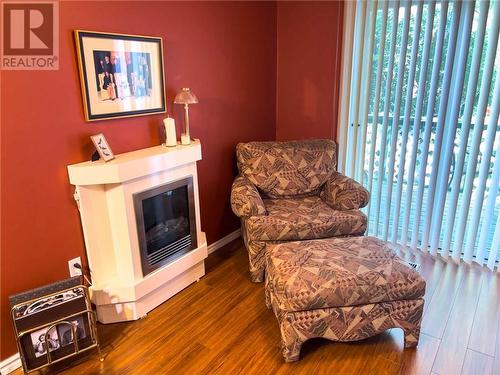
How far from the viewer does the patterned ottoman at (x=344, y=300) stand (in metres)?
1.78

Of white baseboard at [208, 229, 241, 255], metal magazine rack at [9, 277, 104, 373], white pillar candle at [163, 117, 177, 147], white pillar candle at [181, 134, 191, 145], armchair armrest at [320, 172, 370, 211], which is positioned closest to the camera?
metal magazine rack at [9, 277, 104, 373]

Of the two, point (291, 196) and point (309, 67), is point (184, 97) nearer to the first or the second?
point (291, 196)

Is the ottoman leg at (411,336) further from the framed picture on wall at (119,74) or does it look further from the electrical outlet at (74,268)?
the framed picture on wall at (119,74)

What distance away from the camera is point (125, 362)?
1.90 m

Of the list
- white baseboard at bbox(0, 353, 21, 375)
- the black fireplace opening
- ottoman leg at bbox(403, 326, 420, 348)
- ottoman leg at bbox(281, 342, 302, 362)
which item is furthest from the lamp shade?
ottoman leg at bbox(403, 326, 420, 348)

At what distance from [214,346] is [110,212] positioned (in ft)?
3.18

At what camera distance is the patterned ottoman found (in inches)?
70.0

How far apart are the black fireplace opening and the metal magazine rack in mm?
433

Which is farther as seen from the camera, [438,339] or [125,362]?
[438,339]

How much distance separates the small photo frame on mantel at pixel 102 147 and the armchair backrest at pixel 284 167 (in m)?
1.17

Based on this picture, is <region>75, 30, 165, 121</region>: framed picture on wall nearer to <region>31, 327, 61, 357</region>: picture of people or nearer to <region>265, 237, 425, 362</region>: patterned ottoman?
<region>31, 327, 61, 357</region>: picture of people

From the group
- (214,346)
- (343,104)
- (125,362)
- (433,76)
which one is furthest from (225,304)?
(433,76)

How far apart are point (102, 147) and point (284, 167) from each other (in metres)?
1.44

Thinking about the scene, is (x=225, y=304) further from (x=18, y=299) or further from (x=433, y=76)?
(x=433, y=76)
